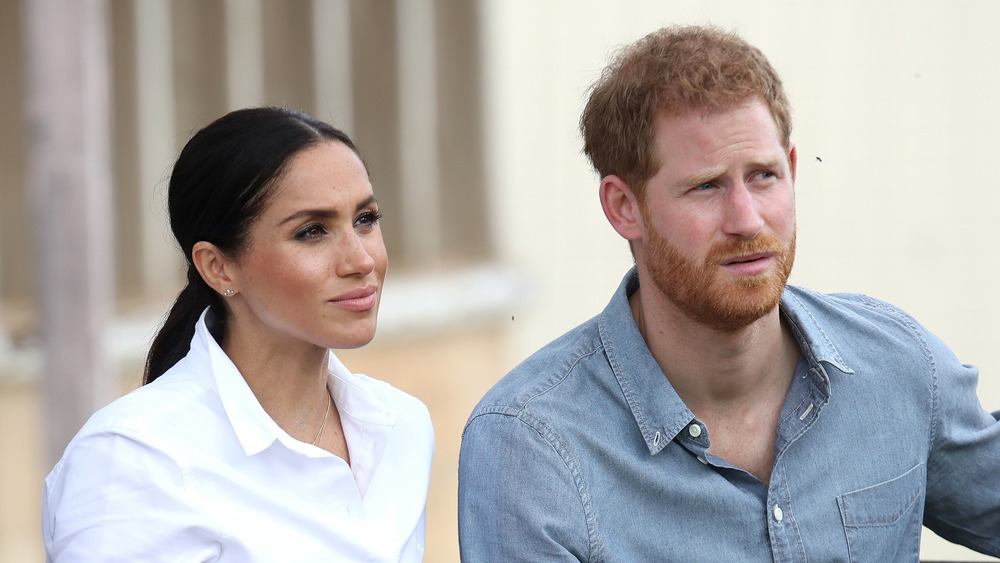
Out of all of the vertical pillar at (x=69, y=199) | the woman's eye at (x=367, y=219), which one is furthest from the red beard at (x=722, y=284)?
the vertical pillar at (x=69, y=199)

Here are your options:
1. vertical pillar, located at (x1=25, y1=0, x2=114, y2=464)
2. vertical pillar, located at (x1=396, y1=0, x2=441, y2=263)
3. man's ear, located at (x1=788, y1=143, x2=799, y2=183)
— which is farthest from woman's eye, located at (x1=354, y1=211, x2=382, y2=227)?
vertical pillar, located at (x1=396, y1=0, x2=441, y2=263)

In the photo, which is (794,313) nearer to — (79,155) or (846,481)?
(846,481)

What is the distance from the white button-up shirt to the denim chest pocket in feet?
2.28

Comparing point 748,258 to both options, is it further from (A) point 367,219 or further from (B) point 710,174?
(A) point 367,219

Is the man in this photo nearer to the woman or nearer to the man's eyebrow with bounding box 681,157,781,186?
the man's eyebrow with bounding box 681,157,781,186

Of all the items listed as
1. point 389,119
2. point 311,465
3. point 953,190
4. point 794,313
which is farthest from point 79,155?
point 953,190


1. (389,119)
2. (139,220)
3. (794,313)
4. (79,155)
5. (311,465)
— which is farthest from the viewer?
(389,119)

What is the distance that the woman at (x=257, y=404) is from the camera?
1.67 m

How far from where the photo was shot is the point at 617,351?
6.45 feet

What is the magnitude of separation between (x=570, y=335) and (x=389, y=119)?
213 cm

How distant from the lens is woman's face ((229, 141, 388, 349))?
1839mm

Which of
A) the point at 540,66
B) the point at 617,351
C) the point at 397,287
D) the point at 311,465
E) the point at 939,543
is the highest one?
the point at 540,66

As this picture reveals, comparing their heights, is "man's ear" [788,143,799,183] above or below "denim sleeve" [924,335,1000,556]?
above

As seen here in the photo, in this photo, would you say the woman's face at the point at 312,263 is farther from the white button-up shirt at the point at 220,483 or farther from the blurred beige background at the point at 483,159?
the blurred beige background at the point at 483,159
